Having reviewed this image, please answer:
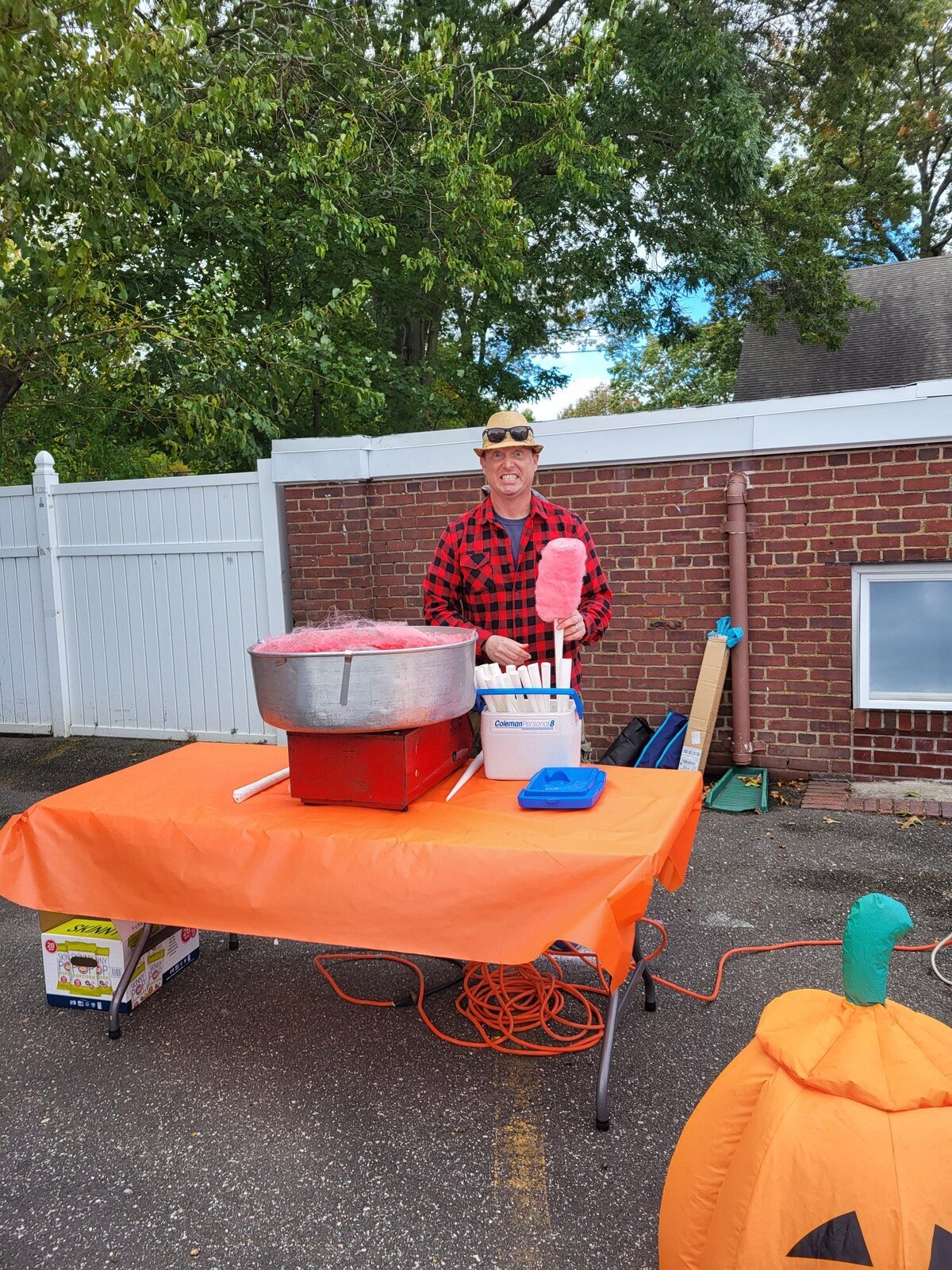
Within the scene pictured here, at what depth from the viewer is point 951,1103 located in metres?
1.45

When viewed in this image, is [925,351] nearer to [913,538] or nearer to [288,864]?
[913,538]

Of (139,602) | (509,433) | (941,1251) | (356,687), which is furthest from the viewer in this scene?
(139,602)

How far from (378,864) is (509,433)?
1717mm

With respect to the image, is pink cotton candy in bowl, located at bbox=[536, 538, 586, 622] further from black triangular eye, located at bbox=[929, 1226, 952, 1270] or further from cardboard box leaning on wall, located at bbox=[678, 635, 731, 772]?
cardboard box leaning on wall, located at bbox=[678, 635, 731, 772]

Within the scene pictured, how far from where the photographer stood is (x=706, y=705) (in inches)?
222

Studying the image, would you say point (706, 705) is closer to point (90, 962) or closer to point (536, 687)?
point (536, 687)

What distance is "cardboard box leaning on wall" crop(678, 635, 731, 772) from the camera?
18.4 ft

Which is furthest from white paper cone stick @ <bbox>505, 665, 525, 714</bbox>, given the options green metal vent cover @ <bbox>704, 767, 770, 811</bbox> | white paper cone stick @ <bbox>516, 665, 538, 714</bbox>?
green metal vent cover @ <bbox>704, 767, 770, 811</bbox>

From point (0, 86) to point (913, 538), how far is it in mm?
5496

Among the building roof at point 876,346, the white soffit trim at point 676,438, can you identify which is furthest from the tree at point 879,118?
the white soffit trim at point 676,438

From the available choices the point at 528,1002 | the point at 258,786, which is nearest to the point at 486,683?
the point at 258,786

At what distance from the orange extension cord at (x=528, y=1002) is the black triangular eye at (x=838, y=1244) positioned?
1406mm

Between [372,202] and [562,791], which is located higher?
[372,202]

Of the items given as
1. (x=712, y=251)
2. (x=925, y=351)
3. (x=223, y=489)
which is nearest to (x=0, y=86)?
(x=223, y=489)
